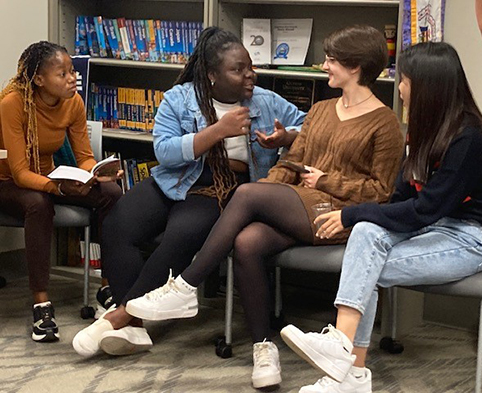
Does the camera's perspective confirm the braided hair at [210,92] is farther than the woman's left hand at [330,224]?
Yes

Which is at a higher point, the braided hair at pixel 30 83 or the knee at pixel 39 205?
the braided hair at pixel 30 83

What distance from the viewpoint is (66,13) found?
3916mm

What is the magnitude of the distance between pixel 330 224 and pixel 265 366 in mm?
500

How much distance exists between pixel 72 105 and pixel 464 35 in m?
1.55

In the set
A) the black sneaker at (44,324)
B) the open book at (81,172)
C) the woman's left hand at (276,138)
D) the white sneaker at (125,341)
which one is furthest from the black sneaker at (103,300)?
the woman's left hand at (276,138)

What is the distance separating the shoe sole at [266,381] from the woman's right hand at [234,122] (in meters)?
0.86

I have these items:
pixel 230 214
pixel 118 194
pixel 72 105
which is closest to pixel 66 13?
pixel 72 105

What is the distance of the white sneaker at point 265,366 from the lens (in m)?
2.65

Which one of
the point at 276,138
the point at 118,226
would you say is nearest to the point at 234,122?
the point at 276,138

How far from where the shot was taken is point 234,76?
310 cm

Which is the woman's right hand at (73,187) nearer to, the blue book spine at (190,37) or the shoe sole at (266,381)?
the blue book spine at (190,37)

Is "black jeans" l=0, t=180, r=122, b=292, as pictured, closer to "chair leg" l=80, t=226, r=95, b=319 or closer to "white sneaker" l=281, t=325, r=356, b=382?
"chair leg" l=80, t=226, r=95, b=319

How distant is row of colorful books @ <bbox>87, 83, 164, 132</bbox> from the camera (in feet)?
12.7

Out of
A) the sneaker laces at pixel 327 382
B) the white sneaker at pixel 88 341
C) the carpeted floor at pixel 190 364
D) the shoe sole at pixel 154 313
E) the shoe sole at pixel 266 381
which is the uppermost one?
the shoe sole at pixel 154 313
